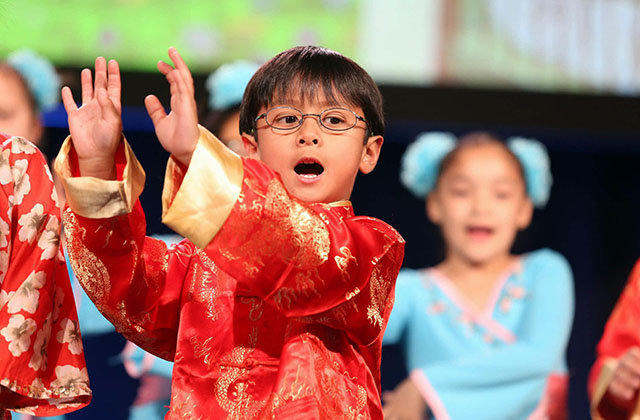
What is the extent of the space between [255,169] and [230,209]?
0.07 m

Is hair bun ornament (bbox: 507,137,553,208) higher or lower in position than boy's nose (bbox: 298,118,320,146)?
lower

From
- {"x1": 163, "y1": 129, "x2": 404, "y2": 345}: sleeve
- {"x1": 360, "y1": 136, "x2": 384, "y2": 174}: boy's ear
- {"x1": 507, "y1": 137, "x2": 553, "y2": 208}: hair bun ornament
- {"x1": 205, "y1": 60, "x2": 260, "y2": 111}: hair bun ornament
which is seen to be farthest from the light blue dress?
{"x1": 163, "y1": 129, "x2": 404, "y2": 345}: sleeve

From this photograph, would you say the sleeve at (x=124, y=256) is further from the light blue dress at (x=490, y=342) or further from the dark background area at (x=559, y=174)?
the light blue dress at (x=490, y=342)

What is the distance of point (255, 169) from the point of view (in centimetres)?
117

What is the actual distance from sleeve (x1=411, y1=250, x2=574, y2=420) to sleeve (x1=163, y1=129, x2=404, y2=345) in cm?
242

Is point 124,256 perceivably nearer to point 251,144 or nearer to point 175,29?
point 251,144

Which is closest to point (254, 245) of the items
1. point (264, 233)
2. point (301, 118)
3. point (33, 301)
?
point (264, 233)

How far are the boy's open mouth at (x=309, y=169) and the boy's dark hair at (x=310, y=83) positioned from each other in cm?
10

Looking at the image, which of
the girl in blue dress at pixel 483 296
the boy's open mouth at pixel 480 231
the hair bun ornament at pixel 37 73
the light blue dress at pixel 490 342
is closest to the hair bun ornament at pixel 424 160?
the girl in blue dress at pixel 483 296

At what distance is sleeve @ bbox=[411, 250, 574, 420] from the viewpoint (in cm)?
354

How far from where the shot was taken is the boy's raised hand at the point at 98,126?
3.92ft

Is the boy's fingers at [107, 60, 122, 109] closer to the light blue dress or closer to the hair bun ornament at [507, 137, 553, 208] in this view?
the light blue dress

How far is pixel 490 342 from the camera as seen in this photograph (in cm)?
360

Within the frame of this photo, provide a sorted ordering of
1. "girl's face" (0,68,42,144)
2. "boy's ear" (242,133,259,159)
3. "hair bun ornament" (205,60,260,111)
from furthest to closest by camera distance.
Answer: "girl's face" (0,68,42,144) → "hair bun ornament" (205,60,260,111) → "boy's ear" (242,133,259,159)
